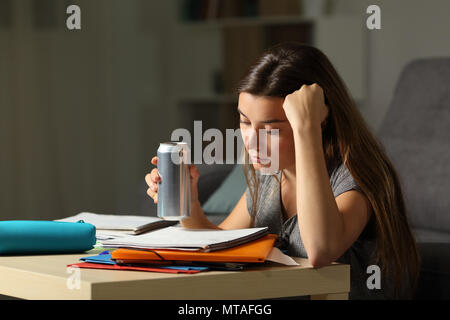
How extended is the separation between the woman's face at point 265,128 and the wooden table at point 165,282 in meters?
0.23

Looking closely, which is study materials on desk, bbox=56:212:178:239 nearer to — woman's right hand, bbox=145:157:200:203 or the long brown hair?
woman's right hand, bbox=145:157:200:203

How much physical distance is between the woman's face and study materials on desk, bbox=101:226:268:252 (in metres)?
0.16

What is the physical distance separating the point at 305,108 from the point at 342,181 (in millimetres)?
198

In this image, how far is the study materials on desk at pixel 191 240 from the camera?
1.05 meters

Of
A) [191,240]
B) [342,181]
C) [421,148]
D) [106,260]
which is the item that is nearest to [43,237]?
[106,260]

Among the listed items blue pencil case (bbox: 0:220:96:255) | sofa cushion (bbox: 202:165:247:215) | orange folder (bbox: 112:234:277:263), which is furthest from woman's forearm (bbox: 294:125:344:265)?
sofa cushion (bbox: 202:165:247:215)

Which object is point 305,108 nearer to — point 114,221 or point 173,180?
point 173,180

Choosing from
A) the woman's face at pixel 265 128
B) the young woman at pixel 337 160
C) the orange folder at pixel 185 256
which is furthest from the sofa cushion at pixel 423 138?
the orange folder at pixel 185 256

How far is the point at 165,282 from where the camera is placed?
970 millimetres

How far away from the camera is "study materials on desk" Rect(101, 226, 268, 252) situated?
105 cm

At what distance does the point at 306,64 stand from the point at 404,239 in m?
0.37
